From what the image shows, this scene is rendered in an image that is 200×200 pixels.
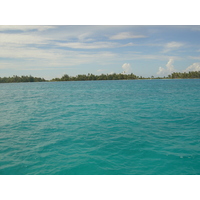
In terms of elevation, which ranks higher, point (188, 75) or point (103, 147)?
point (188, 75)

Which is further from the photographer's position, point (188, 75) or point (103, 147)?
point (188, 75)

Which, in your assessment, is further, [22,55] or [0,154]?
[22,55]

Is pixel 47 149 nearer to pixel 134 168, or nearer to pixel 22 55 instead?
pixel 134 168

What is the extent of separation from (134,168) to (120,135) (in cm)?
338

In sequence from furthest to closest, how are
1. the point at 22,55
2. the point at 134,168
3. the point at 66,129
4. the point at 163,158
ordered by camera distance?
the point at 22,55 → the point at 66,129 → the point at 163,158 → the point at 134,168

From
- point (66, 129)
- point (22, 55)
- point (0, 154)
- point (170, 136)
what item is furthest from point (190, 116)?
point (22, 55)

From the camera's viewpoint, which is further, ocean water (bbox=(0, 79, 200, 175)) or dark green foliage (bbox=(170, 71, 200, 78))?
dark green foliage (bbox=(170, 71, 200, 78))

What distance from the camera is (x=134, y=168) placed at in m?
6.33

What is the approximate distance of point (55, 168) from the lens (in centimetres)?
643

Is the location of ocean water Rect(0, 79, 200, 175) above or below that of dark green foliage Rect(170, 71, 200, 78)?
below

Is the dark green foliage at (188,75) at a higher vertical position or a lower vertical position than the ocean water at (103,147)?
higher

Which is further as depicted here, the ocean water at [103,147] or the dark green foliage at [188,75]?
the dark green foliage at [188,75]

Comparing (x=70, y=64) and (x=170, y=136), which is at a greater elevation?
(x=70, y=64)
